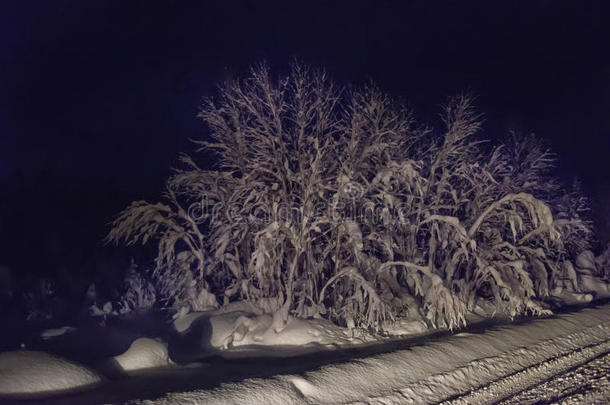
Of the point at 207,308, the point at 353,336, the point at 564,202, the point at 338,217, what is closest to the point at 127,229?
the point at 207,308

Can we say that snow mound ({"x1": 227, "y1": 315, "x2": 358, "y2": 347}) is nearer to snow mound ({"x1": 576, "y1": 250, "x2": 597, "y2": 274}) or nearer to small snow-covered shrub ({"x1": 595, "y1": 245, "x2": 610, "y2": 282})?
snow mound ({"x1": 576, "y1": 250, "x2": 597, "y2": 274})

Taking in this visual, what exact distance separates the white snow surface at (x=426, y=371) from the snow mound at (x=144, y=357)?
2.13 m

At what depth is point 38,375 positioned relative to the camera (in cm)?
691

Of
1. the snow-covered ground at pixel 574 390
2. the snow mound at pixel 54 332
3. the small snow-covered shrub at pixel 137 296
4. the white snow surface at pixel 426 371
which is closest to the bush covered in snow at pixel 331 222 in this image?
the white snow surface at pixel 426 371

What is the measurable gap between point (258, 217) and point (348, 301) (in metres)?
3.37

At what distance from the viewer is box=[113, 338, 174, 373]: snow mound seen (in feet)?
26.9

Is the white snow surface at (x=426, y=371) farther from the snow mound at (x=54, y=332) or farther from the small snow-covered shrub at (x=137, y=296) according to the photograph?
the small snow-covered shrub at (x=137, y=296)

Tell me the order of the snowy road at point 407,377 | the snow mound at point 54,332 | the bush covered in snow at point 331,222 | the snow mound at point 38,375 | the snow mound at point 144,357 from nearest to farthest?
the snow mound at point 38,375, the snowy road at point 407,377, the snow mound at point 144,357, the bush covered in snow at point 331,222, the snow mound at point 54,332

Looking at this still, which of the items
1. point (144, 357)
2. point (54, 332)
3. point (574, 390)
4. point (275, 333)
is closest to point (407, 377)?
point (574, 390)

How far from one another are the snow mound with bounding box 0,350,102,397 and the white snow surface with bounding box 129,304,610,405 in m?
1.92

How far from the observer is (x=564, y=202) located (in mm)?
17203

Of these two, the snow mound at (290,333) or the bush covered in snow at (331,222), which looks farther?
the bush covered in snow at (331,222)

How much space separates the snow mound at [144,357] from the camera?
820cm

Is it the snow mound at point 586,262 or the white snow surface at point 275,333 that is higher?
the snow mound at point 586,262
